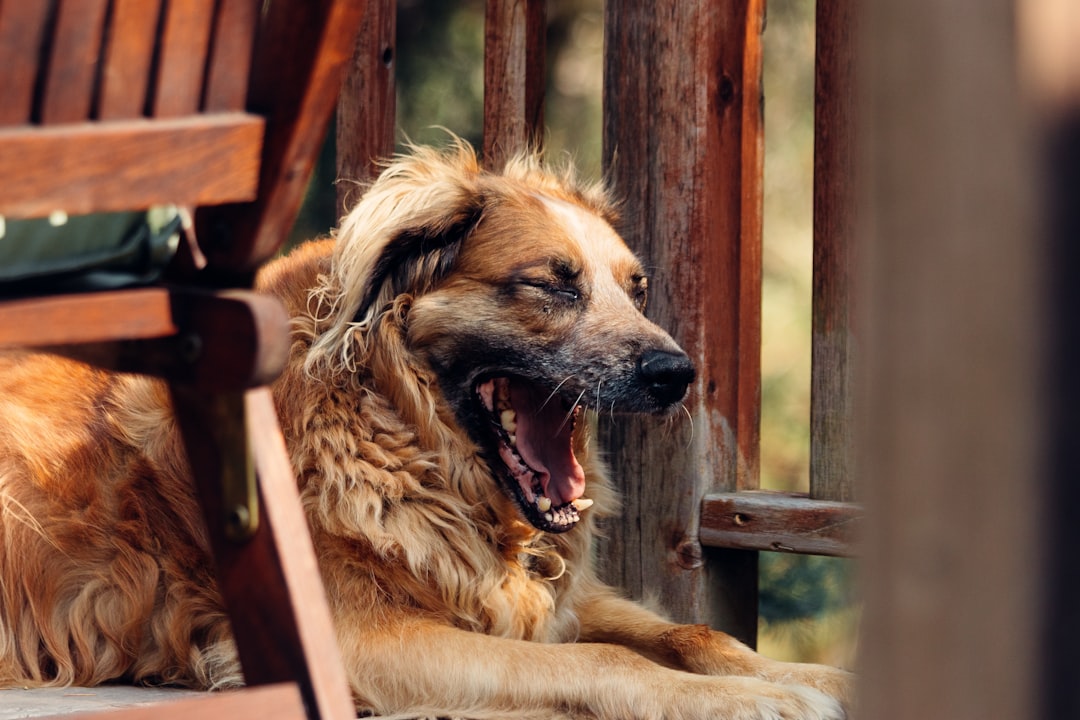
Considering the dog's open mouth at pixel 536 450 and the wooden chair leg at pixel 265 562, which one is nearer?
the wooden chair leg at pixel 265 562

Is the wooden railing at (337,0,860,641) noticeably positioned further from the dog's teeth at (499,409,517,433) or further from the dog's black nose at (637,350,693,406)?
the dog's teeth at (499,409,517,433)

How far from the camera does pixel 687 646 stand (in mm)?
2861

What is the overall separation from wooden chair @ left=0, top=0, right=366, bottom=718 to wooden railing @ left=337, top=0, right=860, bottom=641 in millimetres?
2069

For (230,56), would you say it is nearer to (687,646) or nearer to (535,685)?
(535,685)

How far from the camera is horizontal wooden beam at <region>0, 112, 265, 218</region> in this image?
106 centimetres

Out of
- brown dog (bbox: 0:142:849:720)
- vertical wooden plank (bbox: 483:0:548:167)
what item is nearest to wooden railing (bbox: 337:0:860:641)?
brown dog (bbox: 0:142:849:720)

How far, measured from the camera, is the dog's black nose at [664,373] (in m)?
2.96

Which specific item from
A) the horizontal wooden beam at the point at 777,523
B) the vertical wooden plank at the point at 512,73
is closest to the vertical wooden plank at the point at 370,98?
the vertical wooden plank at the point at 512,73

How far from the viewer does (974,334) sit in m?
0.73

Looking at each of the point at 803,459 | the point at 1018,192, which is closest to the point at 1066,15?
the point at 1018,192

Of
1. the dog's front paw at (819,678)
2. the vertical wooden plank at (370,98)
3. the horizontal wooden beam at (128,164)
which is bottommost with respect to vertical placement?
the dog's front paw at (819,678)

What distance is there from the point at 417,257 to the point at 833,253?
1.05 meters

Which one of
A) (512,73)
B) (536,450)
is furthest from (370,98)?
(536,450)

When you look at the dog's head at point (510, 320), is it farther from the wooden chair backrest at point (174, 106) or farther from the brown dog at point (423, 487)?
the wooden chair backrest at point (174, 106)
